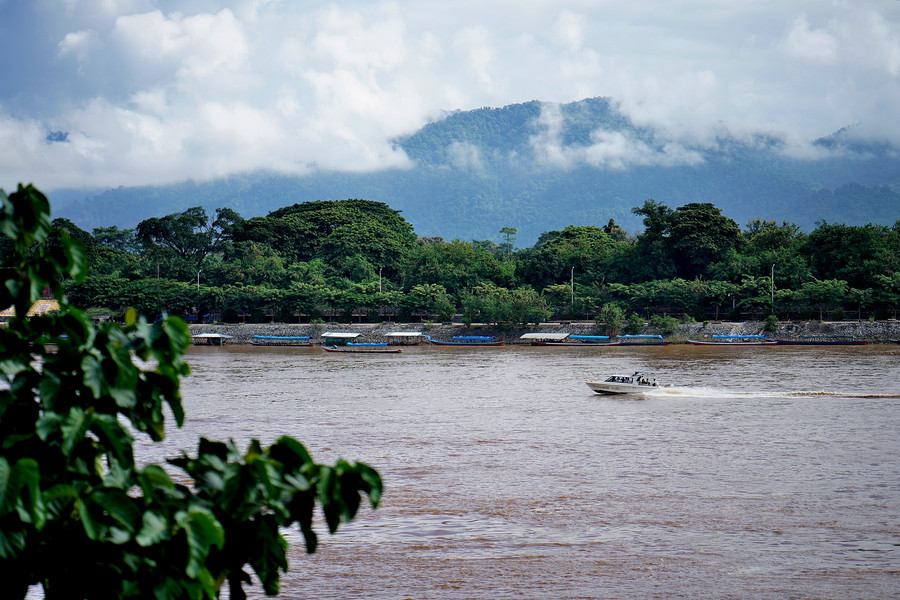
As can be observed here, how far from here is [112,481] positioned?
14.5 ft

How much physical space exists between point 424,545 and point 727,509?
17.3ft

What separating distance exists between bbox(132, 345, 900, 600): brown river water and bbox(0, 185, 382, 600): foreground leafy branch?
21.0 feet

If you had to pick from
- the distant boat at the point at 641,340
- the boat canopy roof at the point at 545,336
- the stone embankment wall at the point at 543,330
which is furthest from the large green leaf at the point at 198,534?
the stone embankment wall at the point at 543,330

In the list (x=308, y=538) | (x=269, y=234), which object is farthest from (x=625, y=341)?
(x=308, y=538)

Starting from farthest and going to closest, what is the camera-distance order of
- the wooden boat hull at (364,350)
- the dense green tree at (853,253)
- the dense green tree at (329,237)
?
the dense green tree at (329,237) < the dense green tree at (853,253) < the wooden boat hull at (364,350)

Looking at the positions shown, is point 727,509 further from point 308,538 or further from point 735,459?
point 308,538

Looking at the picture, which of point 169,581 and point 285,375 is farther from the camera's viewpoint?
point 285,375

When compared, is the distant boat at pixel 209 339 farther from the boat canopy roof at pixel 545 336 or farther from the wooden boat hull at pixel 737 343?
the wooden boat hull at pixel 737 343

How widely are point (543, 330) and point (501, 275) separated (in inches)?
504

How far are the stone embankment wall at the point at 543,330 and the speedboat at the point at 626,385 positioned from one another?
38.1 meters

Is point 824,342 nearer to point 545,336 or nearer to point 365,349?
point 545,336

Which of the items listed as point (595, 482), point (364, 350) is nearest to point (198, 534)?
point (595, 482)

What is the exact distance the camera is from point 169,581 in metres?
4.25

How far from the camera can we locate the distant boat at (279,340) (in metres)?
72.8
